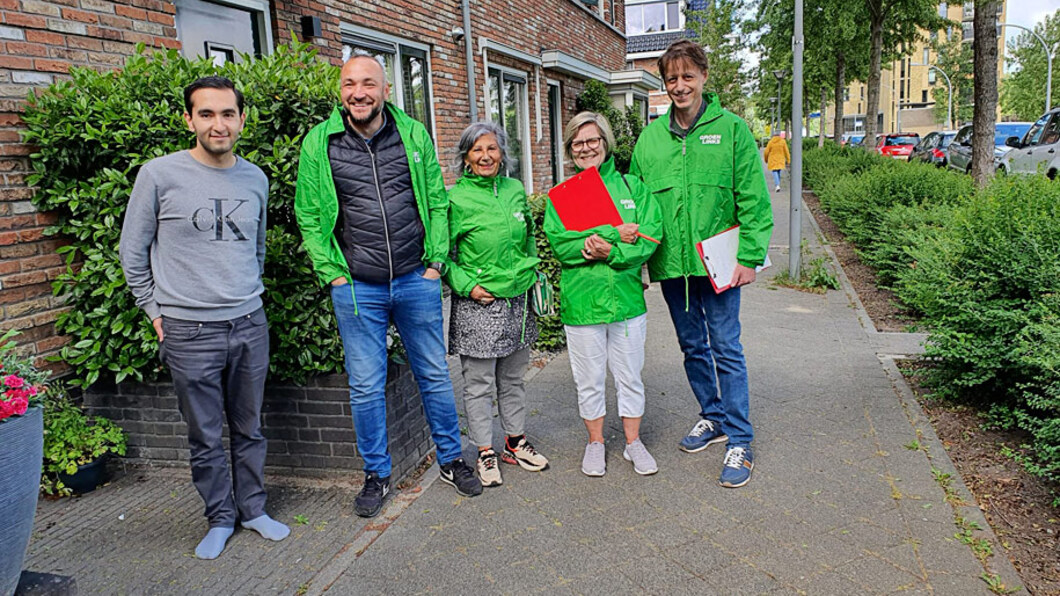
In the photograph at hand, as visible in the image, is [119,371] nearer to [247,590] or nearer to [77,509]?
[77,509]

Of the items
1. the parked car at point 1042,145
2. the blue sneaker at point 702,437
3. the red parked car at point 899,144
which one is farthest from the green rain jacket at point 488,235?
the red parked car at point 899,144

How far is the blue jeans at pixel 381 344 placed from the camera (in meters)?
3.77

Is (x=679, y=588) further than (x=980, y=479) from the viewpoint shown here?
No

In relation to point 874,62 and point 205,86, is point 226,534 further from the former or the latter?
point 874,62

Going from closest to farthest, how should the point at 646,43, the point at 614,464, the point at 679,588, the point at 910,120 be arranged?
the point at 679,588, the point at 614,464, the point at 646,43, the point at 910,120

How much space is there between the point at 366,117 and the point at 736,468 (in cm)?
Answer: 261

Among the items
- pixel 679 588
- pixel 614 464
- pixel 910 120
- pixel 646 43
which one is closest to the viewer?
pixel 679 588

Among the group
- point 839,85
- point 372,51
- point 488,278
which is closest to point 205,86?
point 488,278

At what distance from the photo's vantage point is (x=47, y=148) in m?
4.09

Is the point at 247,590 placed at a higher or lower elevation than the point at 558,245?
lower

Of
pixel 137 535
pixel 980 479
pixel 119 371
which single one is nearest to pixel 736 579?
pixel 980 479

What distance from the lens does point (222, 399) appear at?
3.61 meters

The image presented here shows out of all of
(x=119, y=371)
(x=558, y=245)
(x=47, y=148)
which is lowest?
(x=119, y=371)

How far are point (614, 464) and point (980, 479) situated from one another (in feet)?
6.30
